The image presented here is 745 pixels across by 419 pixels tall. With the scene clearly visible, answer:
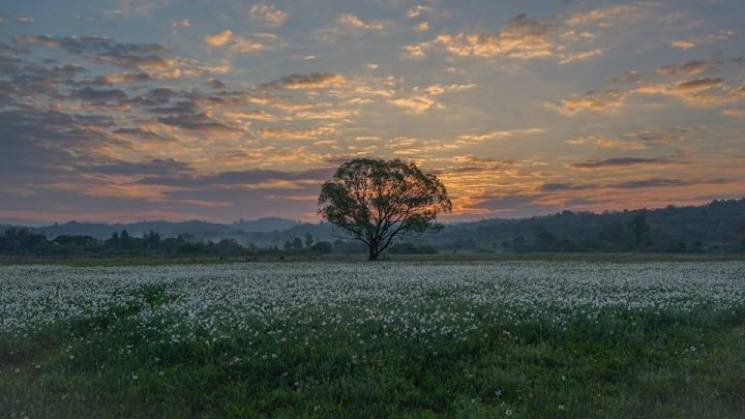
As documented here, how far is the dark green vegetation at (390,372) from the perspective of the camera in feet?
29.2

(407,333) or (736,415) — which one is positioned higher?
(407,333)

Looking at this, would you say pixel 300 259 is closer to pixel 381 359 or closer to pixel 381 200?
pixel 381 200

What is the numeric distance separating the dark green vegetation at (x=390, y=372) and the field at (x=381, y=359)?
3 centimetres

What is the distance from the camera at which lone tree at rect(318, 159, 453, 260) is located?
69500 millimetres

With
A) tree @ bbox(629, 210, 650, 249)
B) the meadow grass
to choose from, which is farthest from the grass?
tree @ bbox(629, 210, 650, 249)

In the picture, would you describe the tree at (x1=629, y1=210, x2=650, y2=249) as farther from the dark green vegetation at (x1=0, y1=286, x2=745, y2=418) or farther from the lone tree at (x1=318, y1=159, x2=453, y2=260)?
the dark green vegetation at (x1=0, y1=286, x2=745, y2=418)

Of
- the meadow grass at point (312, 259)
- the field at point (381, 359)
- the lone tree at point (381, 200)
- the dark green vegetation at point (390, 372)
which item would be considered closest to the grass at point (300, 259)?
the meadow grass at point (312, 259)

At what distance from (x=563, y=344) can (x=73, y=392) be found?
392 inches

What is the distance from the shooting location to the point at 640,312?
1462cm

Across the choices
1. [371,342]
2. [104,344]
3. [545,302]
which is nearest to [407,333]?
[371,342]

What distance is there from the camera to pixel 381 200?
70000 mm

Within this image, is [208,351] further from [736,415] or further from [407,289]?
[407,289]

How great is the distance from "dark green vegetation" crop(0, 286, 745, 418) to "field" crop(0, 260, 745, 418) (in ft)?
0.11

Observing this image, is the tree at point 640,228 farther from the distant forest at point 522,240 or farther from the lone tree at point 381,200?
the lone tree at point 381,200
